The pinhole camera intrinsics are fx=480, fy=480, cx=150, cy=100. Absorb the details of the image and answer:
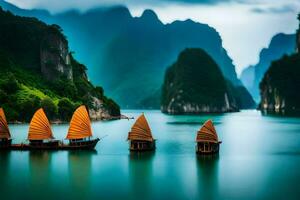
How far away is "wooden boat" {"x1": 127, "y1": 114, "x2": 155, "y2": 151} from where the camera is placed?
50.6m

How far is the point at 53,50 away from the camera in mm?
133875

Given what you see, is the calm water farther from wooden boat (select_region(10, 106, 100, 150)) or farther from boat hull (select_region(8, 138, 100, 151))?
wooden boat (select_region(10, 106, 100, 150))

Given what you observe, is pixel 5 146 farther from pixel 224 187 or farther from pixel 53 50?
pixel 53 50

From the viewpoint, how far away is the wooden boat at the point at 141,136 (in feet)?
166

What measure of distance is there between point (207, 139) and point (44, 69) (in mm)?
91466

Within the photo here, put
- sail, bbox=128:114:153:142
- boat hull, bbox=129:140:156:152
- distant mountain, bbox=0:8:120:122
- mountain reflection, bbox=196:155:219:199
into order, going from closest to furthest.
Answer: mountain reflection, bbox=196:155:219:199 → sail, bbox=128:114:153:142 → boat hull, bbox=129:140:156:152 → distant mountain, bbox=0:8:120:122

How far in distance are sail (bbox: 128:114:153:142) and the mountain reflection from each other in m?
6.14

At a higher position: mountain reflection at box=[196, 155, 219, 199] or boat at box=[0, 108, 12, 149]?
boat at box=[0, 108, 12, 149]

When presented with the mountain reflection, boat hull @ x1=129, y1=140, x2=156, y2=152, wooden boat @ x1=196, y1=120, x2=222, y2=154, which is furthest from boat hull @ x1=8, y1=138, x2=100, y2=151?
the mountain reflection

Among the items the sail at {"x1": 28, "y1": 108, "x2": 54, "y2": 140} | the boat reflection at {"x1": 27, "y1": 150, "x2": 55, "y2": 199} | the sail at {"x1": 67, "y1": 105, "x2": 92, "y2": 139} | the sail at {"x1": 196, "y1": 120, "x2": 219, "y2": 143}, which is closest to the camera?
the boat reflection at {"x1": 27, "y1": 150, "x2": 55, "y2": 199}

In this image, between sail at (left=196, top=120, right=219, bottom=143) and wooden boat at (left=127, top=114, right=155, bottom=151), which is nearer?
sail at (left=196, top=120, right=219, bottom=143)

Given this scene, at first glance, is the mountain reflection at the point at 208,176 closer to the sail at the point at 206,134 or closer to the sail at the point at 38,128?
the sail at the point at 206,134

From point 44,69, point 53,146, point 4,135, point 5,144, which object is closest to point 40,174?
point 53,146

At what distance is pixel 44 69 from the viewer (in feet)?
435
